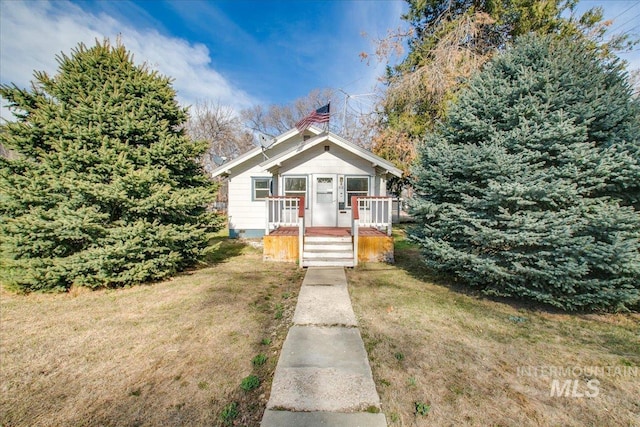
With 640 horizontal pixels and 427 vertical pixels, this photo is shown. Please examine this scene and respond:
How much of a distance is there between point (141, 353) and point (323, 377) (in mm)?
2338

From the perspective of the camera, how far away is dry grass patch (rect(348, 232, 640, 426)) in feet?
7.70

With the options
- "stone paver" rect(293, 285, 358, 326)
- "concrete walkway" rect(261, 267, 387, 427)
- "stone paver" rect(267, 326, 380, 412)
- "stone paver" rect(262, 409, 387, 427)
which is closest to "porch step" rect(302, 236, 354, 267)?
"stone paver" rect(293, 285, 358, 326)

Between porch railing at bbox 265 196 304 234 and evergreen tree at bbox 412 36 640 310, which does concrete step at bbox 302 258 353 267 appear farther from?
evergreen tree at bbox 412 36 640 310

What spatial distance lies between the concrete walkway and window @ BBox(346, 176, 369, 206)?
21.5ft

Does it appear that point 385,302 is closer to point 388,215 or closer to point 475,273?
point 475,273

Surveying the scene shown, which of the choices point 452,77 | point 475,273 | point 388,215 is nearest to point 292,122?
point 452,77

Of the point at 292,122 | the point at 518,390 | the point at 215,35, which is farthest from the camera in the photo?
the point at 292,122

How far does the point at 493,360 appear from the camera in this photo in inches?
122

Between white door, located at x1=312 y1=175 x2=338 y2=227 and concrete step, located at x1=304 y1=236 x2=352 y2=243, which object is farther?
white door, located at x1=312 y1=175 x2=338 y2=227

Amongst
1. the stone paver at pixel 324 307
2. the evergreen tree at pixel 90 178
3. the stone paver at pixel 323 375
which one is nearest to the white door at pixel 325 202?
the stone paver at pixel 324 307

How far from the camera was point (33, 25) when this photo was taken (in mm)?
8797

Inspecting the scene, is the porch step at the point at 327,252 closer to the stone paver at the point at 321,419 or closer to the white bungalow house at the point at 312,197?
the white bungalow house at the point at 312,197

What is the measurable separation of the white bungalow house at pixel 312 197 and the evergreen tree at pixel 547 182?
129 inches

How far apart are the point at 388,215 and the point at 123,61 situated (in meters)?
7.85
